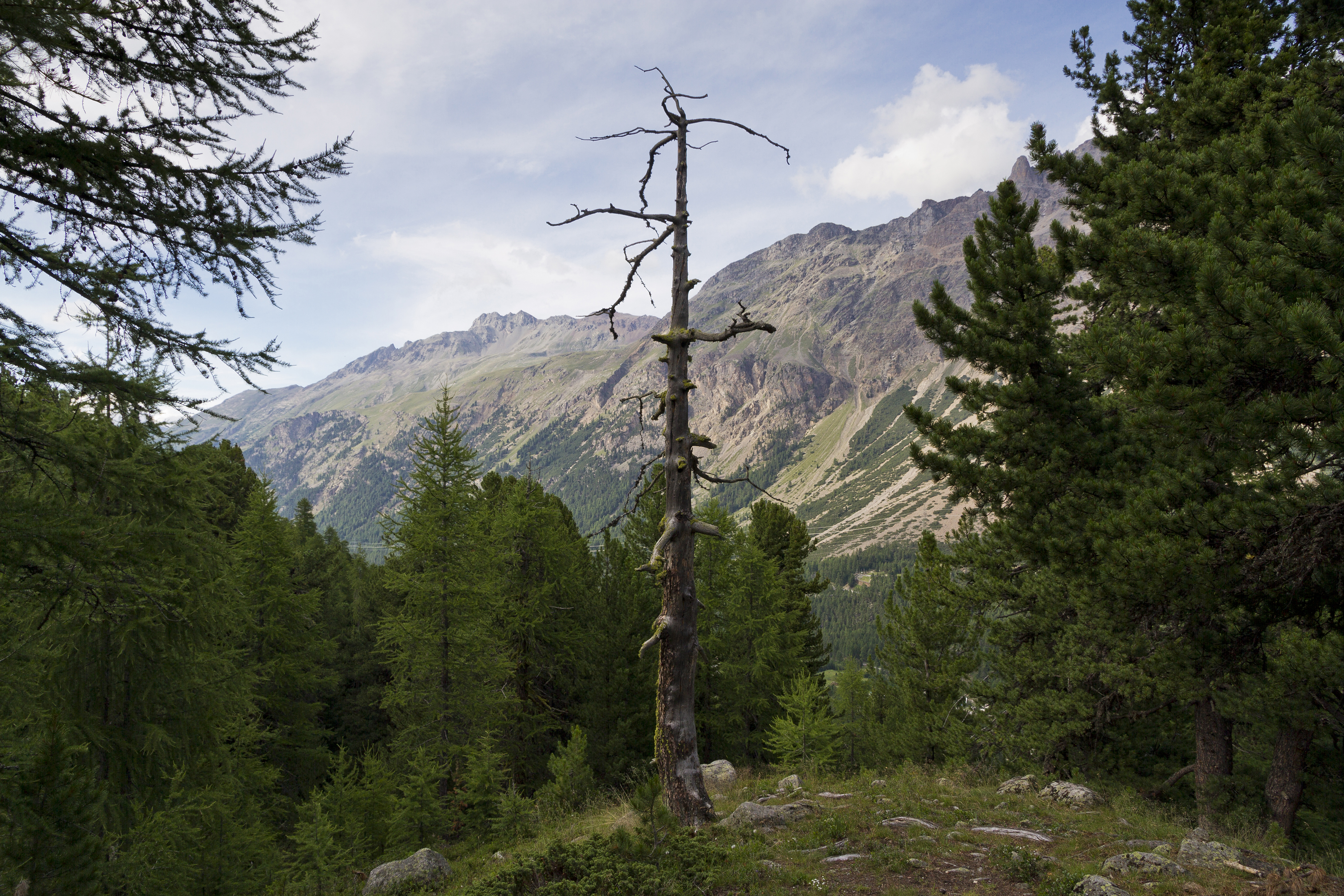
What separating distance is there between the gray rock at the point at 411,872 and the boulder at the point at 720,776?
205 inches

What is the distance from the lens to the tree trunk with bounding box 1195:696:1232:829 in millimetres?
11016

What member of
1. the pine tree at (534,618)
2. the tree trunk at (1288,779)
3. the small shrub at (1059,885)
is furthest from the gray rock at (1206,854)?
the pine tree at (534,618)

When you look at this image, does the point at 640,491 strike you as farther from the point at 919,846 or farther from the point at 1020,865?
the point at 1020,865

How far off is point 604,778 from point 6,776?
2049 cm

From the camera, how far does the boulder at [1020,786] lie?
38.1ft

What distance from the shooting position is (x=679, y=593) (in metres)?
9.24

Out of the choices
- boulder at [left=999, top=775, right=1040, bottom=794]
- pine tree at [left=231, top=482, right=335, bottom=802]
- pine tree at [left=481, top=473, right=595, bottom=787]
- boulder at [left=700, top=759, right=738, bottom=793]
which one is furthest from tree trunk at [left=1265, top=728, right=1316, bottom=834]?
pine tree at [left=231, top=482, right=335, bottom=802]

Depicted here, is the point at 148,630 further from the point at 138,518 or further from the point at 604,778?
the point at 604,778

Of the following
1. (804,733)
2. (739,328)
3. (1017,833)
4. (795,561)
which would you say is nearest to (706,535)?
(739,328)

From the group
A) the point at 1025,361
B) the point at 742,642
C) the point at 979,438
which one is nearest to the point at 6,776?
the point at 979,438

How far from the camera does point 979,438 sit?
9945 millimetres

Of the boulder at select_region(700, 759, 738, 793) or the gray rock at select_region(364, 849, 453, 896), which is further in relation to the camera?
the boulder at select_region(700, 759, 738, 793)

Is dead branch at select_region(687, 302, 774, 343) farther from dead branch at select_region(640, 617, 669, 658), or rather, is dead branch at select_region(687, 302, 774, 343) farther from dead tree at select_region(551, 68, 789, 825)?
dead branch at select_region(640, 617, 669, 658)

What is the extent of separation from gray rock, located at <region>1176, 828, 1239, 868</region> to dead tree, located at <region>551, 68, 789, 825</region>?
5.66 meters
